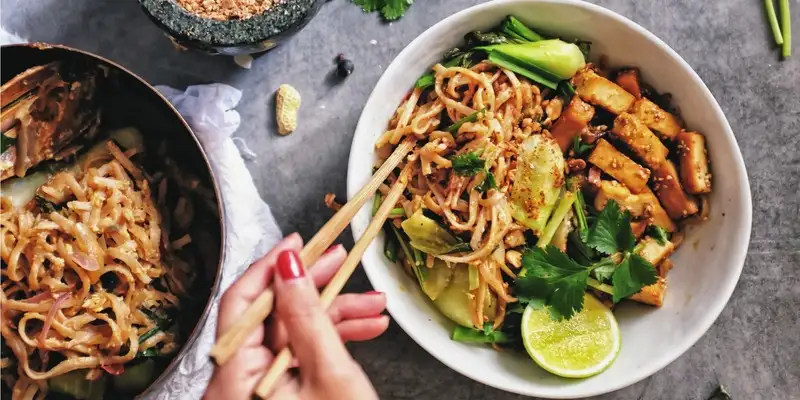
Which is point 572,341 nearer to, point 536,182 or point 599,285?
point 599,285

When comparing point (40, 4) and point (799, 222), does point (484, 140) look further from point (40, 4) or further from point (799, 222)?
point (40, 4)

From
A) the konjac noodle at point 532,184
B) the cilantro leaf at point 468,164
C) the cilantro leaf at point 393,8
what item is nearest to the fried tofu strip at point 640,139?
the konjac noodle at point 532,184

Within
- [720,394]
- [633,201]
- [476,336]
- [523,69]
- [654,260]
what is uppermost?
[523,69]

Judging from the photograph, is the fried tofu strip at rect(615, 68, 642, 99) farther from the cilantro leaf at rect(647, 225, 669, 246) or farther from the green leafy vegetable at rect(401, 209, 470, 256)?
the green leafy vegetable at rect(401, 209, 470, 256)

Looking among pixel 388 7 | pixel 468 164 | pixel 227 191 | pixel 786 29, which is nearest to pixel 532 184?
pixel 468 164

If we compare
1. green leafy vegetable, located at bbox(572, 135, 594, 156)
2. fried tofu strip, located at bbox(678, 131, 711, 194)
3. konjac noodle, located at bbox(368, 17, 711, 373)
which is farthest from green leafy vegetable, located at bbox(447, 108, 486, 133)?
fried tofu strip, located at bbox(678, 131, 711, 194)

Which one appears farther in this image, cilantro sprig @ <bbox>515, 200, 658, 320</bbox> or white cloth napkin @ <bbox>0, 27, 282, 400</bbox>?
white cloth napkin @ <bbox>0, 27, 282, 400</bbox>
